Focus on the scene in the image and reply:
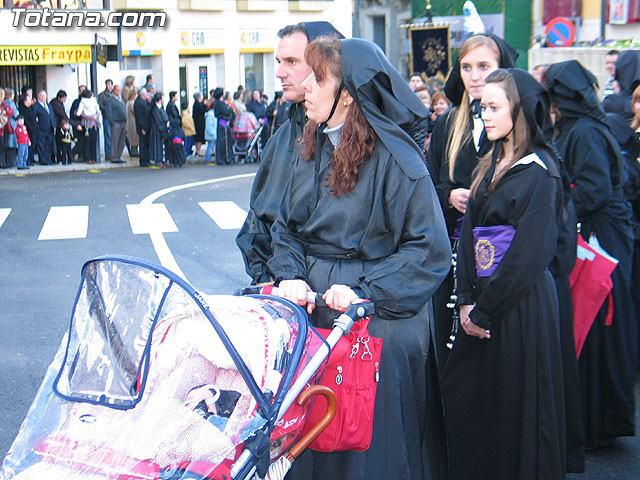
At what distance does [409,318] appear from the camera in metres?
3.60

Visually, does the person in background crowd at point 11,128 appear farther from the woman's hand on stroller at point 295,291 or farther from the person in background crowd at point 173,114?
the woman's hand on stroller at point 295,291

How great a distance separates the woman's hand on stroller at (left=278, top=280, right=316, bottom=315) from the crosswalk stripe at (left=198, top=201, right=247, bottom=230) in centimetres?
967

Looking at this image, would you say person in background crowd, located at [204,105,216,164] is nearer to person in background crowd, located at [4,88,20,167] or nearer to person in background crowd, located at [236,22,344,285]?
person in background crowd, located at [4,88,20,167]

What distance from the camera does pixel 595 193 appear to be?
5207 mm

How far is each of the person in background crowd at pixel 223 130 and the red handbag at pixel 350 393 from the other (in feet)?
69.1

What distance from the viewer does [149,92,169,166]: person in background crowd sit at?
2286 centimetres

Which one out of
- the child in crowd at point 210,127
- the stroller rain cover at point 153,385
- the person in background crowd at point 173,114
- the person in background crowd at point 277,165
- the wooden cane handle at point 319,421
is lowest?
the child in crowd at point 210,127

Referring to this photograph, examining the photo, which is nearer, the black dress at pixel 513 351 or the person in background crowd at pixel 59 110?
the black dress at pixel 513 351

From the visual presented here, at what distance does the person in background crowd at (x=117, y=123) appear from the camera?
23.4 m

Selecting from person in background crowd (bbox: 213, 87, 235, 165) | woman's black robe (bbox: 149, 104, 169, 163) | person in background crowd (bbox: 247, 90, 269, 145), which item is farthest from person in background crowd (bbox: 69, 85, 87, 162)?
person in background crowd (bbox: 247, 90, 269, 145)

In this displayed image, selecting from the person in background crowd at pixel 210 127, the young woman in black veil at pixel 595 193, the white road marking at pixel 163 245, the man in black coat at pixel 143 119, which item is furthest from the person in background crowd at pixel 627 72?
the man in black coat at pixel 143 119

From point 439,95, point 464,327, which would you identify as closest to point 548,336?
point 464,327

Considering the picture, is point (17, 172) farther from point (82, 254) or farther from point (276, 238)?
point (276, 238)

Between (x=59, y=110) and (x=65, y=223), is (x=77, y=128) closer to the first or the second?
(x=59, y=110)
